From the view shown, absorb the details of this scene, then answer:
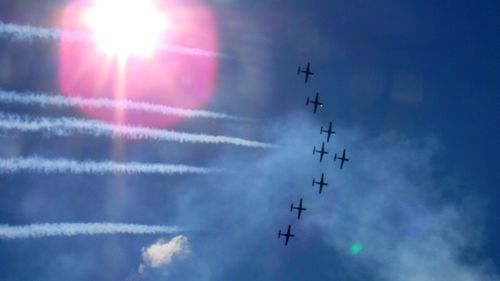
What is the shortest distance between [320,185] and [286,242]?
38.2 ft

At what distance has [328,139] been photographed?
590 ft

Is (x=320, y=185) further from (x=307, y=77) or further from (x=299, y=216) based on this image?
(x=307, y=77)

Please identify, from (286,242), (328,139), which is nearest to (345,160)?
(328,139)

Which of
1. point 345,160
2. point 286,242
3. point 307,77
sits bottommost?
point 286,242

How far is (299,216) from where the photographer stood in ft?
600

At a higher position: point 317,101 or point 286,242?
point 317,101

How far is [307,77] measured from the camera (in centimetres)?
17400

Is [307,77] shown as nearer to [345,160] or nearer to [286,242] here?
[345,160]

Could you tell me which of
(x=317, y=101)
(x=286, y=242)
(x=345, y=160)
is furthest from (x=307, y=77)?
(x=286, y=242)

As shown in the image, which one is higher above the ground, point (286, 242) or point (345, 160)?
point (345, 160)

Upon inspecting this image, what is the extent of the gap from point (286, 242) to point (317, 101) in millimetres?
25095

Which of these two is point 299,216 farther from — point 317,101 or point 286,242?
point 317,101

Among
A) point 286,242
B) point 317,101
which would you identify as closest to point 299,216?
point 286,242

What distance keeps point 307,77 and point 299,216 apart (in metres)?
25.7
